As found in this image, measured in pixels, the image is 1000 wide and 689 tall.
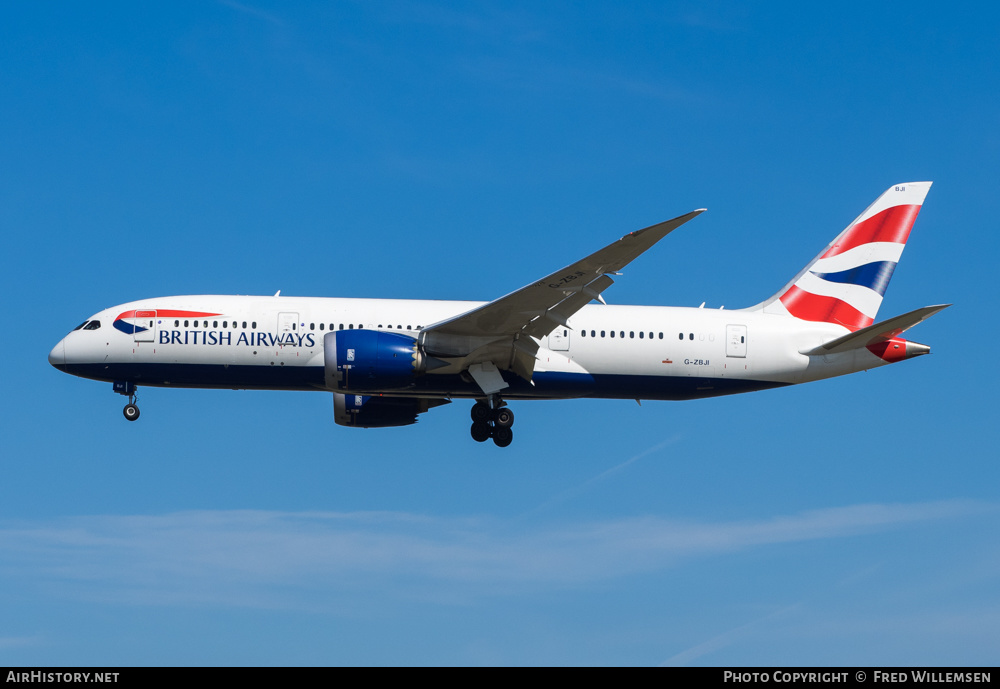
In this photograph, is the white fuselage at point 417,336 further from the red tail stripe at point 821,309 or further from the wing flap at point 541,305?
the red tail stripe at point 821,309

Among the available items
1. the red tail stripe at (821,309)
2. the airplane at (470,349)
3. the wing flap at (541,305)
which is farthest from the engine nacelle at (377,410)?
the red tail stripe at (821,309)

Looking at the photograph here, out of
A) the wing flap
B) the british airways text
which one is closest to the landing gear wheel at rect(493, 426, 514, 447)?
the wing flap

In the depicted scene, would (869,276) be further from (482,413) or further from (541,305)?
(482,413)

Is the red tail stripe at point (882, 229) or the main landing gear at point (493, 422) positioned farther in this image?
the red tail stripe at point (882, 229)

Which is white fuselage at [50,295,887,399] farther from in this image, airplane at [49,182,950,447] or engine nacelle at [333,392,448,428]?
engine nacelle at [333,392,448,428]

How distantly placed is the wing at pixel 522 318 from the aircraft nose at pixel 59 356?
411 inches

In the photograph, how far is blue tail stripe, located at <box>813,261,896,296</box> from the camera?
3503 cm

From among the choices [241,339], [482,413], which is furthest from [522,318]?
[241,339]

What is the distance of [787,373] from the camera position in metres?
32.8

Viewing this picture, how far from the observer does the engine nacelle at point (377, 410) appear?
113ft

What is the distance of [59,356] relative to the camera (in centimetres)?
3234

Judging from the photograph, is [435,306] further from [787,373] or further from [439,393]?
[787,373]
